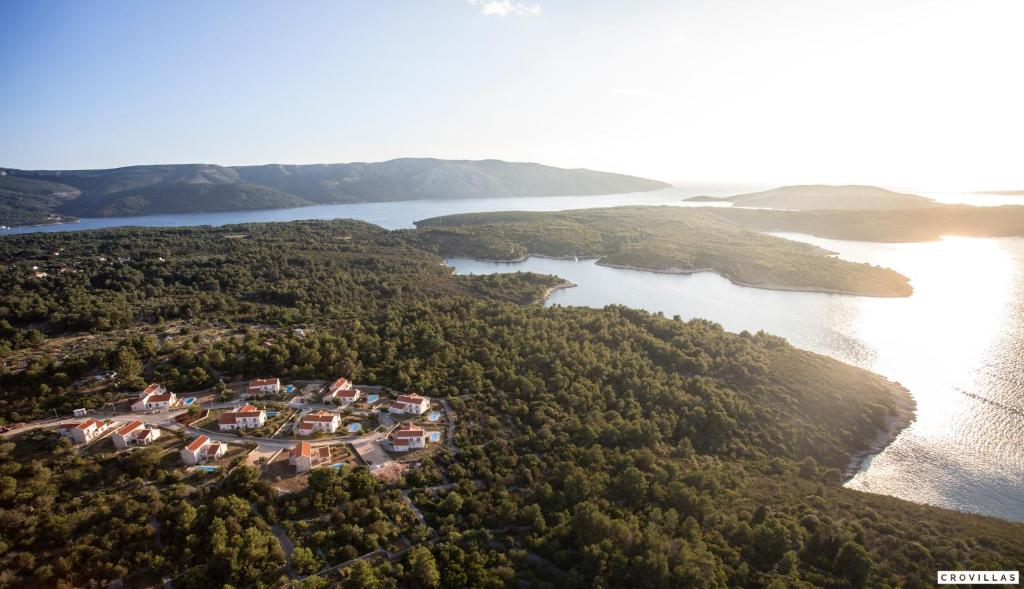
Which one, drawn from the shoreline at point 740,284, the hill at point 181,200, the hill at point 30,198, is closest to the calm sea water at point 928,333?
the shoreline at point 740,284

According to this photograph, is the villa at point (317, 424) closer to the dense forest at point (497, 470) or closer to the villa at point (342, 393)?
the villa at point (342, 393)

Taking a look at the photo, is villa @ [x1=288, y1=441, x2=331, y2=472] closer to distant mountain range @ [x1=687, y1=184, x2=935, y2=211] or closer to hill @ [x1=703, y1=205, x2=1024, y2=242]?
hill @ [x1=703, y1=205, x2=1024, y2=242]

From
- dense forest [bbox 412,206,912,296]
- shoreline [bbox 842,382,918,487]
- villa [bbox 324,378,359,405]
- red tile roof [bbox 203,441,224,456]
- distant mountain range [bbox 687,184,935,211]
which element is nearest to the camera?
red tile roof [bbox 203,441,224,456]

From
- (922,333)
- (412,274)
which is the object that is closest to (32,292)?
(412,274)

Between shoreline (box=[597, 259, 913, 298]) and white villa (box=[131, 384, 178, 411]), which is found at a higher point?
shoreline (box=[597, 259, 913, 298])

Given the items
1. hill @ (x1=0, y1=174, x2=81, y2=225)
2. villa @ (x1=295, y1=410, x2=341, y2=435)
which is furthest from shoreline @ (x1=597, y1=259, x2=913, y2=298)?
hill @ (x1=0, y1=174, x2=81, y2=225)

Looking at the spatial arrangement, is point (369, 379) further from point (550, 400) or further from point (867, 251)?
point (867, 251)
